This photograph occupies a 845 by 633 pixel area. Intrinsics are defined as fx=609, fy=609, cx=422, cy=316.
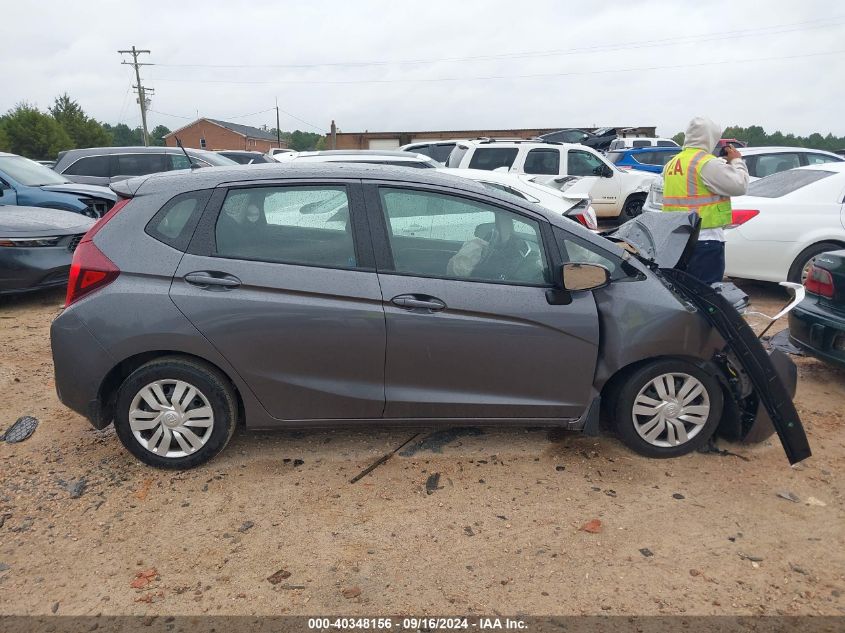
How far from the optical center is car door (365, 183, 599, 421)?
3.26 metres

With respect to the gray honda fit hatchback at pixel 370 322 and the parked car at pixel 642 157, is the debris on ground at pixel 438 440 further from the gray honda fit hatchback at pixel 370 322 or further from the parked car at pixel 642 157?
the parked car at pixel 642 157

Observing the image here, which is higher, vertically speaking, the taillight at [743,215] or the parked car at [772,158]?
the parked car at [772,158]

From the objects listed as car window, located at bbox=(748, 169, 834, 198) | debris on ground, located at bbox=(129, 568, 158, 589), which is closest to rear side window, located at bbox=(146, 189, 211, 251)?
debris on ground, located at bbox=(129, 568, 158, 589)

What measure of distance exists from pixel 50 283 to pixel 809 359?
25.2 ft

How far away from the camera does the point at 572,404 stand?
136 inches

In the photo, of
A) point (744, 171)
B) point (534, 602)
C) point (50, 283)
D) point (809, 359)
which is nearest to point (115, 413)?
point (534, 602)

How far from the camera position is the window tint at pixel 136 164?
1236cm

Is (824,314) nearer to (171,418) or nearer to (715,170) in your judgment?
(715,170)

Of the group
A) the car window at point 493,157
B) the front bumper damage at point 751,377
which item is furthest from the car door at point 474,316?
the car window at point 493,157

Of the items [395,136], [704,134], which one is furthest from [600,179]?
[395,136]

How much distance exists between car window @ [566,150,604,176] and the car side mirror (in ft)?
32.1

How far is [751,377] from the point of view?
10.7 ft

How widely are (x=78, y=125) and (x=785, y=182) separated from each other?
183 feet

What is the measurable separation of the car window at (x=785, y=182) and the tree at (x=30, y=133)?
4810cm
